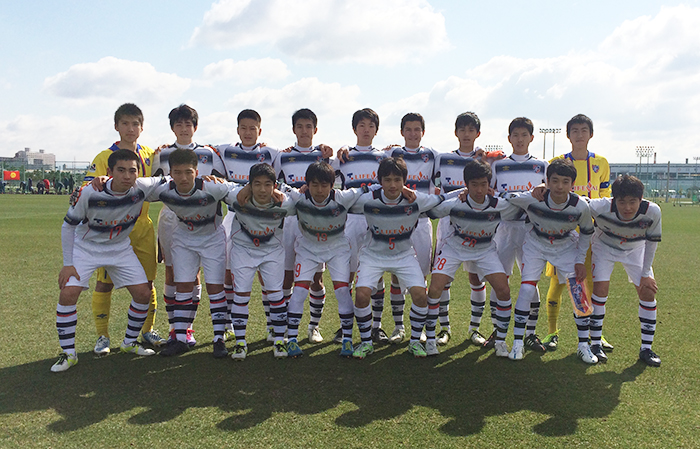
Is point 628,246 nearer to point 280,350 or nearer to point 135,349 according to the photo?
point 280,350

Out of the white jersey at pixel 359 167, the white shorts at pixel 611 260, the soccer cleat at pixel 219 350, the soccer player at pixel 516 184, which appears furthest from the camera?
the white jersey at pixel 359 167

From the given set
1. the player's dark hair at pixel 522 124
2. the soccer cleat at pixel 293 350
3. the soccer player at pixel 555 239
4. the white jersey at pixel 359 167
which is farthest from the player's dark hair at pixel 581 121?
the soccer cleat at pixel 293 350

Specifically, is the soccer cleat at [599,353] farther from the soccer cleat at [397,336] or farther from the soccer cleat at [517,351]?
the soccer cleat at [397,336]

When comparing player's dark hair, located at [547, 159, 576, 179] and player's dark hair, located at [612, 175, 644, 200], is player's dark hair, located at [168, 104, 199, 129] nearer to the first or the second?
player's dark hair, located at [547, 159, 576, 179]

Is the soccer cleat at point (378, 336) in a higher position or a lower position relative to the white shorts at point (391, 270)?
lower

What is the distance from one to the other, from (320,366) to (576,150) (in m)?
3.47

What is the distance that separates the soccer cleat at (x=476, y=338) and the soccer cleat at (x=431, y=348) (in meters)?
0.57

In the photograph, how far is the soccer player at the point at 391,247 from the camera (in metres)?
4.50

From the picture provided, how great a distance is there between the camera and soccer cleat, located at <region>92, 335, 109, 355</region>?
4590 millimetres

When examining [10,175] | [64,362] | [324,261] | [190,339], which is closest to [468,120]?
[324,261]

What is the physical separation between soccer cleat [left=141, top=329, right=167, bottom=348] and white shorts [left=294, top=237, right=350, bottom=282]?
1.54 meters

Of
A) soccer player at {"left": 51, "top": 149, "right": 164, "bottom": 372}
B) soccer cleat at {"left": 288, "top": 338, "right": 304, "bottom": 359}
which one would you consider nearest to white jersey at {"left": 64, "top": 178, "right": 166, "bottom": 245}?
soccer player at {"left": 51, "top": 149, "right": 164, "bottom": 372}

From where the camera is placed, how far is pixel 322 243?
4727 millimetres

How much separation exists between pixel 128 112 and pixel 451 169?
3.35m
